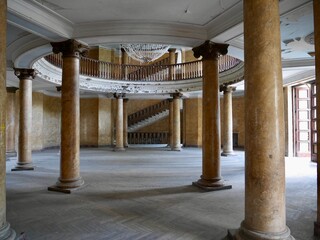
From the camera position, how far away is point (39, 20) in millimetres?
5742

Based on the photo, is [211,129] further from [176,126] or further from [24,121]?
[176,126]

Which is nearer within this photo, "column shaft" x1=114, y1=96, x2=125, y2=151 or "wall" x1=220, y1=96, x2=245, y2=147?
"column shaft" x1=114, y1=96, x2=125, y2=151

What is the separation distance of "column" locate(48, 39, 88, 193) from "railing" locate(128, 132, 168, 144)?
1687 centimetres

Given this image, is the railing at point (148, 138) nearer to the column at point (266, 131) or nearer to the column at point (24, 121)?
the column at point (24, 121)

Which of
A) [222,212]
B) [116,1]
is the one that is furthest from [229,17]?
[222,212]

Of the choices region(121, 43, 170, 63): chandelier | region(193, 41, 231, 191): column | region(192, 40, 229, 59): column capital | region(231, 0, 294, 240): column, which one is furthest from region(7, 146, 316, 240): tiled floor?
region(121, 43, 170, 63): chandelier

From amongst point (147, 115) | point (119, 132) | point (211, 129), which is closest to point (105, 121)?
point (147, 115)

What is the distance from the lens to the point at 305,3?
496cm

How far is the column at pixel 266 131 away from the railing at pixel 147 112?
60.6 feet

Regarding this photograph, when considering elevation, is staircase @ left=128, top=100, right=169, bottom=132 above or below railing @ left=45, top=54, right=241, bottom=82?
below

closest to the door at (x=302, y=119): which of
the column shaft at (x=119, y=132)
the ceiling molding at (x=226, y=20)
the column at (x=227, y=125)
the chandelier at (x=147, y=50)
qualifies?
the column at (x=227, y=125)

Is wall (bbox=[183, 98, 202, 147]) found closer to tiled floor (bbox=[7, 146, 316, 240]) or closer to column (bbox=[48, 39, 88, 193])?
tiled floor (bbox=[7, 146, 316, 240])

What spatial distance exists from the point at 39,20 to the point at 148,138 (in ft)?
61.4

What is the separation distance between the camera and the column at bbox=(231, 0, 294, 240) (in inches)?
132
